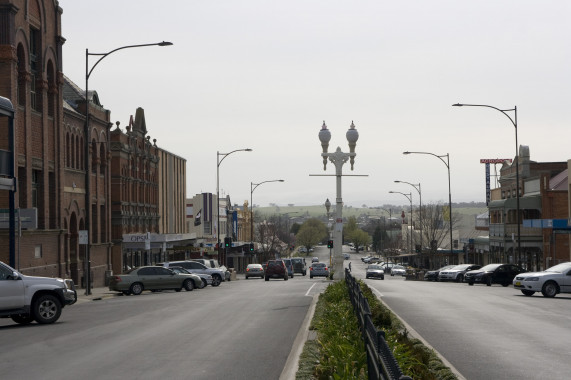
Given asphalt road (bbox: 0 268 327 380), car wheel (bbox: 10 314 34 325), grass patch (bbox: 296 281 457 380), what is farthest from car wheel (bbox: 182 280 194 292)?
grass patch (bbox: 296 281 457 380)

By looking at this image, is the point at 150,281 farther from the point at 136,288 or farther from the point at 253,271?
the point at 253,271

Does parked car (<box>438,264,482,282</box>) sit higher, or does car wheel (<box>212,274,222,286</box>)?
car wheel (<box>212,274,222,286</box>)

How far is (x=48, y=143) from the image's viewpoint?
43875 millimetres

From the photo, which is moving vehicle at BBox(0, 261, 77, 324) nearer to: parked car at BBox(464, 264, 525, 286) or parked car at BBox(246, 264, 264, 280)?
parked car at BBox(464, 264, 525, 286)

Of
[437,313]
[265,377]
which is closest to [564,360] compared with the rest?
[265,377]

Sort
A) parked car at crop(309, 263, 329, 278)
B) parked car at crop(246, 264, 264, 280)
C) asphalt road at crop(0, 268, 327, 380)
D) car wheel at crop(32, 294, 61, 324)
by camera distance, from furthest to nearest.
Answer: parked car at crop(246, 264, 264, 280) → parked car at crop(309, 263, 329, 278) → car wheel at crop(32, 294, 61, 324) → asphalt road at crop(0, 268, 327, 380)

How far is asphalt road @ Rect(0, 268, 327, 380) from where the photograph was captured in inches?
526

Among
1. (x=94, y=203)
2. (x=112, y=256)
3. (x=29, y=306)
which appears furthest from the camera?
(x=112, y=256)

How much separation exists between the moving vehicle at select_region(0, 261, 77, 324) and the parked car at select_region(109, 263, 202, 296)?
1668 cm

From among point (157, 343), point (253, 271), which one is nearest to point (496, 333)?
point (157, 343)

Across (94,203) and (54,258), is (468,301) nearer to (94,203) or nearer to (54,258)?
(54,258)

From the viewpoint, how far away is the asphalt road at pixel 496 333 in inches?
531

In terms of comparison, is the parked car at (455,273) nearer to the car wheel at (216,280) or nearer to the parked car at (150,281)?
the car wheel at (216,280)

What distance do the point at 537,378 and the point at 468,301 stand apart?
17745mm
